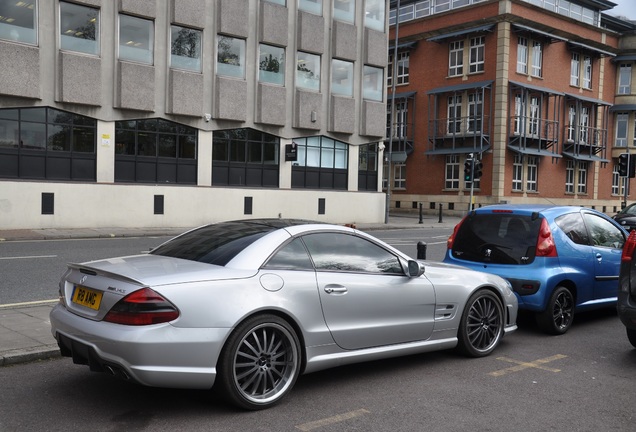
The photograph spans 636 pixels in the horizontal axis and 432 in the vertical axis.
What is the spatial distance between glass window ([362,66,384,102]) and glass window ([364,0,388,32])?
6.67 feet

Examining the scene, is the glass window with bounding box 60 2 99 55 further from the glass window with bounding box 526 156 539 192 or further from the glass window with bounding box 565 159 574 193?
the glass window with bounding box 565 159 574 193

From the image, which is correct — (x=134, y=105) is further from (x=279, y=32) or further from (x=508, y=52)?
(x=508, y=52)

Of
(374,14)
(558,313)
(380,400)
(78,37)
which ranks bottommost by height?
(380,400)

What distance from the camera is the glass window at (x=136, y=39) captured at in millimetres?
22234

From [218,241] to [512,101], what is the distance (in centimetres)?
3675

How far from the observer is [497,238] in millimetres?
8000

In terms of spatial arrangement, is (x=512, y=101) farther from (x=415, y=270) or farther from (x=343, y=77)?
(x=415, y=270)

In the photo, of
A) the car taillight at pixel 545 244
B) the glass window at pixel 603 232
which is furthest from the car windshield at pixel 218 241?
the glass window at pixel 603 232

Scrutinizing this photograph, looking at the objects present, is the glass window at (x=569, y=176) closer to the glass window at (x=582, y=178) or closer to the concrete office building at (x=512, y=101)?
the concrete office building at (x=512, y=101)

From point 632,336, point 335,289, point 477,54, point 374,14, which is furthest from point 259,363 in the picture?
point 477,54

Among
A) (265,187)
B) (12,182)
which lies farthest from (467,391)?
(265,187)

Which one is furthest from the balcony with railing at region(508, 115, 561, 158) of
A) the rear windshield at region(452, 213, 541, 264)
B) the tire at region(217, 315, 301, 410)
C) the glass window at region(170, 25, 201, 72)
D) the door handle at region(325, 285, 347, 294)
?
the tire at region(217, 315, 301, 410)

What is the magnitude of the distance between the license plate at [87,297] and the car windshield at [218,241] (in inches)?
32.0

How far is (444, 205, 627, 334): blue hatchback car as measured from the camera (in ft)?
24.6
